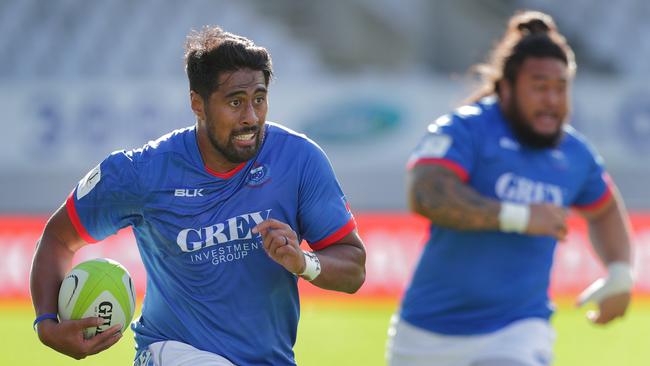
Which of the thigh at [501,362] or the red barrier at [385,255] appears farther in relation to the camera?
the red barrier at [385,255]

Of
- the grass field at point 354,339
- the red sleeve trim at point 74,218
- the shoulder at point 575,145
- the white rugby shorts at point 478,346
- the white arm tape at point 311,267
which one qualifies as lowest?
the grass field at point 354,339

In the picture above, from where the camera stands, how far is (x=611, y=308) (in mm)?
5449

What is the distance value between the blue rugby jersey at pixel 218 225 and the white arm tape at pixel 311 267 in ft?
0.95

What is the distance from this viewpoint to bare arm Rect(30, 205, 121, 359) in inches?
197

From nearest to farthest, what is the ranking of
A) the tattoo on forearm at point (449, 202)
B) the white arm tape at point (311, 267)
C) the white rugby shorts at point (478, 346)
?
1. the white arm tape at point (311, 267)
2. the tattoo on forearm at point (449, 202)
3. the white rugby shorts at point (478, 346)

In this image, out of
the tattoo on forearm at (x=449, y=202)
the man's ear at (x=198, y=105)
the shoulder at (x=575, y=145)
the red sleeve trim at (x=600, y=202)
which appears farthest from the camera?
the red sleeve trim at (x=600, y=202)

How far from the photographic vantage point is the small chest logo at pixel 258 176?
201 inches

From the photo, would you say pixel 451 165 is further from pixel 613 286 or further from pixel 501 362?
pixel 613 286

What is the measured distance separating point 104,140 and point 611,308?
14453mm

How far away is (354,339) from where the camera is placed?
10797 millimetres

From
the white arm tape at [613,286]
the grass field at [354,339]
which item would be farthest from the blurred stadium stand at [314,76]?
the white arm tape at [613,286]

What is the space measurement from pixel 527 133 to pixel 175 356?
1867 mm

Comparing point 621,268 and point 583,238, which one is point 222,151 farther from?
point 583,238

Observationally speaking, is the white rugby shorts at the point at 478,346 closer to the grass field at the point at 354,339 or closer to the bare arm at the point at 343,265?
the bare arm at the point at 343,265
